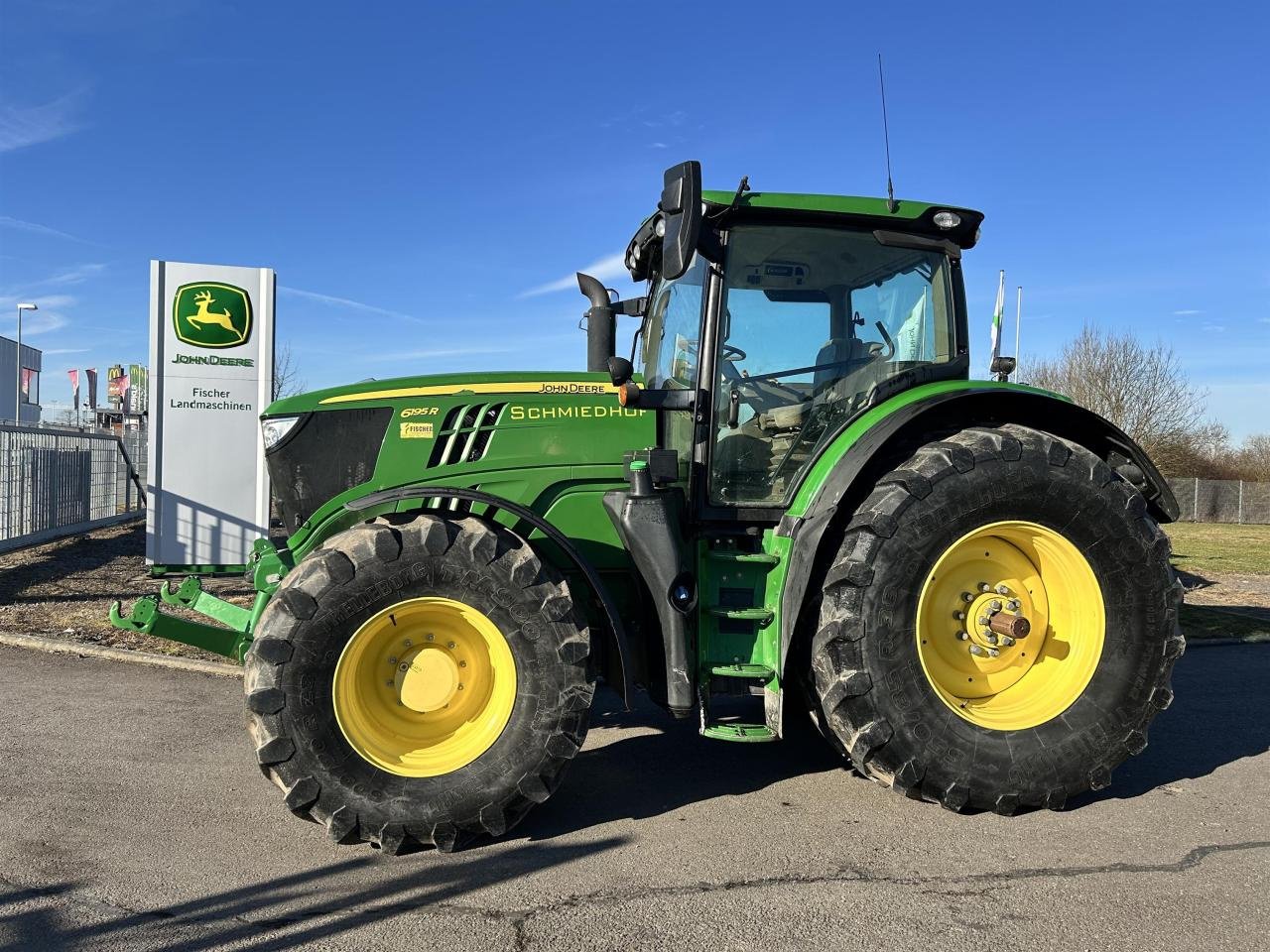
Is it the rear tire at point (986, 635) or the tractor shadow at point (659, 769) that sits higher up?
the rear tire at point (986, 635)

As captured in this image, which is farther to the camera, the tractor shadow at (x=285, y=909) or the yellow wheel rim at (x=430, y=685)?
the yellow wheel rim at (x=430, y=685)

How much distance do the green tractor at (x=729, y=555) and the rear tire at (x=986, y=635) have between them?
0.01m

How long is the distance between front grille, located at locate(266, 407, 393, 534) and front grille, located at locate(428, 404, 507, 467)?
0.84ft

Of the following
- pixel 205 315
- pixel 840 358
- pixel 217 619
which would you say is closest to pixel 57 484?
pixel 205 315

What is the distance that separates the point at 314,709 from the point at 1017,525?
2899mm

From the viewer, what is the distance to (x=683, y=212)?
3.50 metres

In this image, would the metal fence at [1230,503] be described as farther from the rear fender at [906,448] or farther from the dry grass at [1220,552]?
the rear fender at [906,448]

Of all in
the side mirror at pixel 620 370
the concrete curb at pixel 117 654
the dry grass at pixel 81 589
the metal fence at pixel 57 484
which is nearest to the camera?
the side mirror at pixel 620 370

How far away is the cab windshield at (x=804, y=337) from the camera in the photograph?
4156 millimetres

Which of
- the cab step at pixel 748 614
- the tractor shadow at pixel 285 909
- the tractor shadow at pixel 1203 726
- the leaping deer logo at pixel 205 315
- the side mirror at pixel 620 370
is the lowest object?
the tractor shadow at pixel 285 909

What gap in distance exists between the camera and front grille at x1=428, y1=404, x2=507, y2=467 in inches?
161

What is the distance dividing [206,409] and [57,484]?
4448 millimetres

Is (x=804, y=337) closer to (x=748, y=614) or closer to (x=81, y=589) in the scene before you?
(x=748, y=614)

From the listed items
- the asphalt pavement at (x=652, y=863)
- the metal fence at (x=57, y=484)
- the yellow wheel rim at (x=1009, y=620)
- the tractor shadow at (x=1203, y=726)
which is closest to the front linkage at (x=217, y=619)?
the asphalt pavement at (x=652, y=863)
